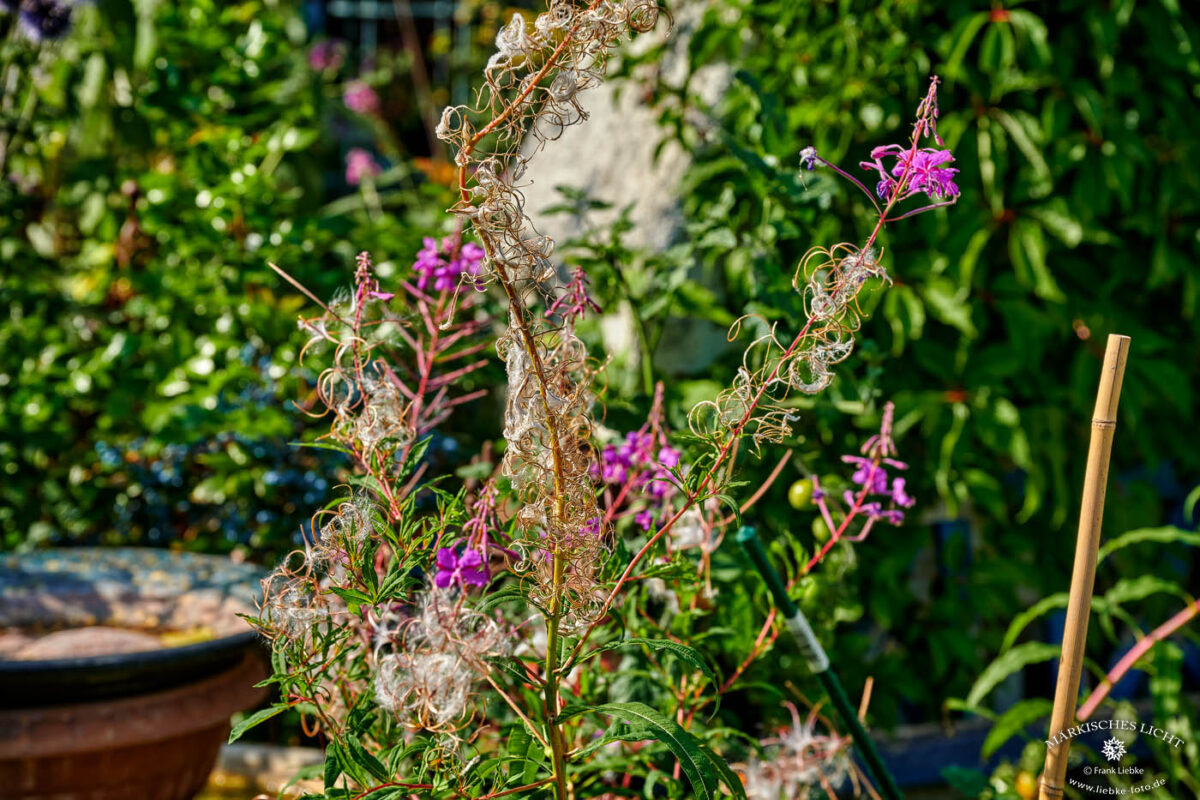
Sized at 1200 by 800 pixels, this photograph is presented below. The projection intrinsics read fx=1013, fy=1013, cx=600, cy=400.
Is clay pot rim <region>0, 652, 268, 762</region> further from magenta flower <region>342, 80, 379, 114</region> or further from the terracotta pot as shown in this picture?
magenta flower <region>342, 80, 379, 114</region>

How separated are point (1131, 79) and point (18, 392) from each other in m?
2.39

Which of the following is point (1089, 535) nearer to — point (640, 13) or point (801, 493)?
point (801, 493)

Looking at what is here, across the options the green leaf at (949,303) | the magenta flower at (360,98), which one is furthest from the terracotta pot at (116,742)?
the magenta flower at (360,98)

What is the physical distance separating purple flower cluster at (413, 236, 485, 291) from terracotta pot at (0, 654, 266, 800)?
0.69 metres

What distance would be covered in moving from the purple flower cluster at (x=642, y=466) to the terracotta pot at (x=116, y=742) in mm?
671

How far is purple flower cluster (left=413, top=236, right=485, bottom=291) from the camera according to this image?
4.12ft

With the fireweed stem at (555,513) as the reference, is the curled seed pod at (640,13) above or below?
above

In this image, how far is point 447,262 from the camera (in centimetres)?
138

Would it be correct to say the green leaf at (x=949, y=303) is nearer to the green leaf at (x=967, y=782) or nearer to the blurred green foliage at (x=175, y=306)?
the green leaf at (x=967, y=782)

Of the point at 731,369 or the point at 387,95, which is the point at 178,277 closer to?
the point at 731,369

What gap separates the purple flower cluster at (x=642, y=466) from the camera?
4.05ft

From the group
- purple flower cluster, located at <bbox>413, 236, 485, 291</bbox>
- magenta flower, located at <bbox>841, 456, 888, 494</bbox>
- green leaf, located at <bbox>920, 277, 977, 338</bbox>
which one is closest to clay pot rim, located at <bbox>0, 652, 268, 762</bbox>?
purple flower cluster, located at <bbox>413, 236, 485, 291</bbox>

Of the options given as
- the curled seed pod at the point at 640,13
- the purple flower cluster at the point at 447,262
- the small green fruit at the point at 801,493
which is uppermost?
the curled seed pod at the point at 640,13

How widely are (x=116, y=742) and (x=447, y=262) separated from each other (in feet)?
2.60
